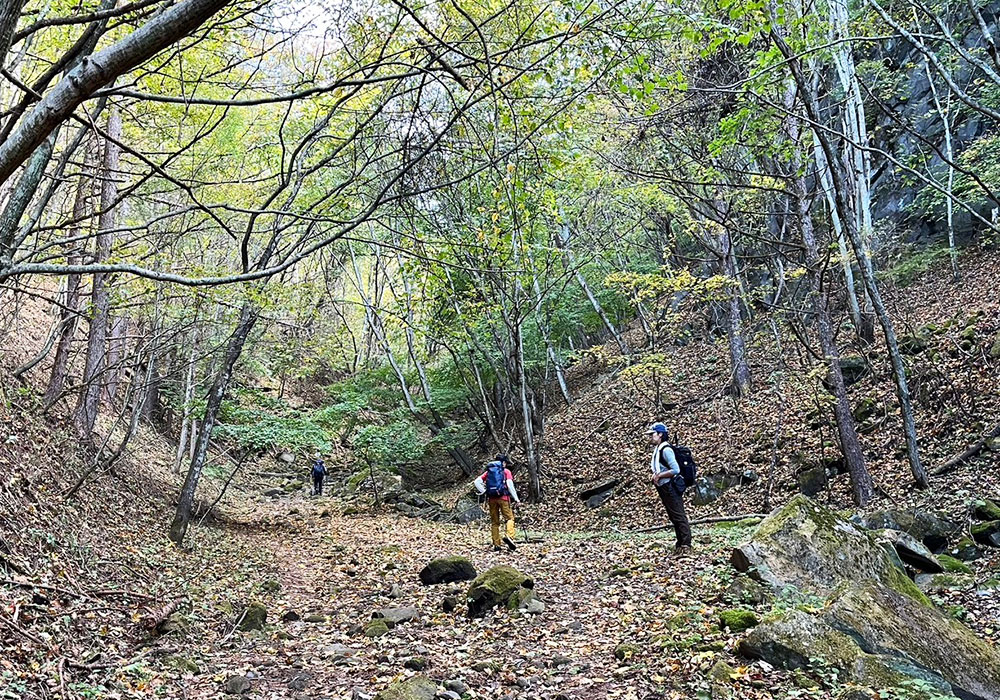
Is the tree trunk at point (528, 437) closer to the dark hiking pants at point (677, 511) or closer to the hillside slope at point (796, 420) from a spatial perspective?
the hillside slope at point (796, 420)

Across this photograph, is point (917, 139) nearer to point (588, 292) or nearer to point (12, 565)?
point (588, 292)

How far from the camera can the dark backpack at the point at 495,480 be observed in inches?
444

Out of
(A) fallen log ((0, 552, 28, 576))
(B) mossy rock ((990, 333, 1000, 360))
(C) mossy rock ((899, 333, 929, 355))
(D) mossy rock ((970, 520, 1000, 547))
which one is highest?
(A) fallen log ((0, 552, 28, 576))

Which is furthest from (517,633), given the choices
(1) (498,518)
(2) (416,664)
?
(1) (498,518)

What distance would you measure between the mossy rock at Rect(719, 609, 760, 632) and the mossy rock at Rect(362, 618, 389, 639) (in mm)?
3737

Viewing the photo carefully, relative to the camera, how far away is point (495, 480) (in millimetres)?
11297

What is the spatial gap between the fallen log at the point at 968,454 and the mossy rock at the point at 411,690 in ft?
30.6

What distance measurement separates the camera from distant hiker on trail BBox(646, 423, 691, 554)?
374 inches

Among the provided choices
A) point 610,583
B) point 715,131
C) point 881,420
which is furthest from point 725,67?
point 610,583

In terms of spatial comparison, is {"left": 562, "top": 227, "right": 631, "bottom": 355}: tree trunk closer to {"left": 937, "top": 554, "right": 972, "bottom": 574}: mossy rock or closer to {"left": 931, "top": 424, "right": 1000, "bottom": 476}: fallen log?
{"left": 931, "top": 424, "right": 1000, "bottom": 476}: fallen log

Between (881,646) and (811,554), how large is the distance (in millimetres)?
1967

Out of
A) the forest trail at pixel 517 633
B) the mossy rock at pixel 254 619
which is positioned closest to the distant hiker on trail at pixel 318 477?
the forest trail at pixel 517 633

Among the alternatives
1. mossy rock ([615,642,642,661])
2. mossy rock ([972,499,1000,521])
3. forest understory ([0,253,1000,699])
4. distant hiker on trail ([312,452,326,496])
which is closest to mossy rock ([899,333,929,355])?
forest understory ([0,253,1000,699])

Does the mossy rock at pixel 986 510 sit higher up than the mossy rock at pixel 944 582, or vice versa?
the mossy rock at pixel 986 510
